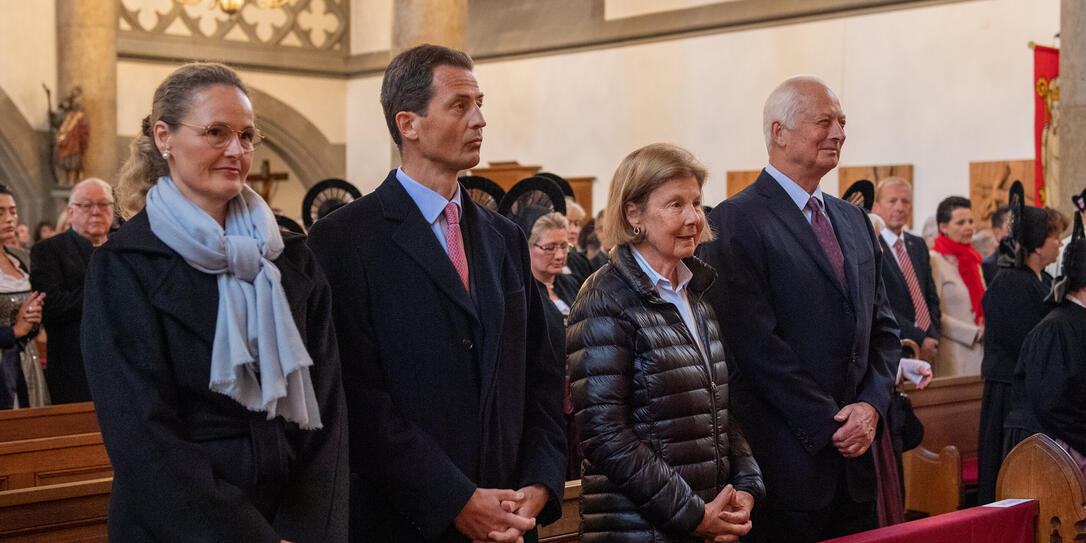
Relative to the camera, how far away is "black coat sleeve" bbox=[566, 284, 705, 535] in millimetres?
2615

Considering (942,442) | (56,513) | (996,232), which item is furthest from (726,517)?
(996,232)

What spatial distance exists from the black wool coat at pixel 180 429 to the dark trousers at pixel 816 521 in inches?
54.1

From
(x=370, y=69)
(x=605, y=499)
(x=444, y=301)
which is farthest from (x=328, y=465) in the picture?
(x=370, y=69)

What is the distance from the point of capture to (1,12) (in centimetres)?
1369

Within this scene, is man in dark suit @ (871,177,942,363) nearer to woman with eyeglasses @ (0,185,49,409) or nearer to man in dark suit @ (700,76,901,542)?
man in dark suit @ (700,76,901,542)

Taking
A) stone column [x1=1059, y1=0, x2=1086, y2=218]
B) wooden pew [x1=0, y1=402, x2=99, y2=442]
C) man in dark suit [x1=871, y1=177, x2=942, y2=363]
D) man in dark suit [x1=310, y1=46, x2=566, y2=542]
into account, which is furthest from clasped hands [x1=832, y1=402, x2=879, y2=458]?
stone column [x1=1059, y1=0, x2=1086, y2=218]

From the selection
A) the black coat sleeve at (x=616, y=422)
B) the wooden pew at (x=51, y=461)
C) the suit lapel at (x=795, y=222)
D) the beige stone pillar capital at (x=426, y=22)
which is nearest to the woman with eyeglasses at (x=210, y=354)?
the black coat sleeve at (x=616, y=422)

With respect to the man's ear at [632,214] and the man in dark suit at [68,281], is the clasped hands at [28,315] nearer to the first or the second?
the man in dark suit at [68,281]

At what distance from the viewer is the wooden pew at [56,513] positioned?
2.82 m

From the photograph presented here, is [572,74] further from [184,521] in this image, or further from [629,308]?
[184,521]

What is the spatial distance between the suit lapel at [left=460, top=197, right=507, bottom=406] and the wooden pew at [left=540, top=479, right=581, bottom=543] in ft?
3.54

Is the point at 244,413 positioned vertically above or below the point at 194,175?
below

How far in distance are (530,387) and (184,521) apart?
2.83 ft

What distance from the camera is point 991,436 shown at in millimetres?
4961
